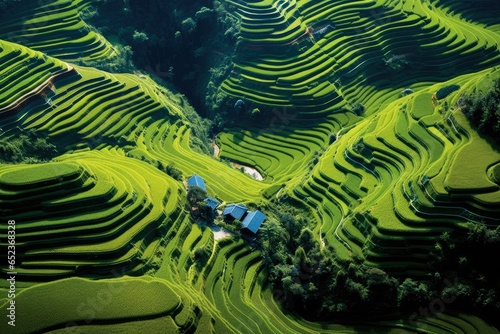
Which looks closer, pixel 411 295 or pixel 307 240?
pixel 411 295

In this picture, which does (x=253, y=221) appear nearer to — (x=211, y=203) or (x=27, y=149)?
(x=211, y=203)

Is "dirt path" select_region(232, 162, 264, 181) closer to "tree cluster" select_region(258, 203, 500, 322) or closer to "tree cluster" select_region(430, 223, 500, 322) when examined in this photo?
"tree cluster" select_region(258, 203, 500, 322)


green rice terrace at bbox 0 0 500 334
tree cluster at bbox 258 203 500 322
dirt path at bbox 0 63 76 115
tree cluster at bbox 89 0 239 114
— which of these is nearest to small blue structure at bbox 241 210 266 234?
green rice terrace at bbox 0 0 500 334

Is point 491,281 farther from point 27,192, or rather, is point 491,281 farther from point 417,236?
point 27,192

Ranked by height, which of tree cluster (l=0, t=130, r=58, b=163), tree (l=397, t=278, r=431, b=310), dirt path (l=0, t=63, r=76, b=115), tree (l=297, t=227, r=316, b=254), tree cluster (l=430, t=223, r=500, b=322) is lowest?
tree cluster (l=0, t=130, r=58, b=163)

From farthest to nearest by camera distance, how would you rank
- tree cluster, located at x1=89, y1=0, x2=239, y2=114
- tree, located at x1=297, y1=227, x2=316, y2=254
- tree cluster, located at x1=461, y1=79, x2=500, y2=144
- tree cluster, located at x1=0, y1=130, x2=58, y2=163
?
tree cluster, located at x1=89, y1=0, x2=239, y2=114 → tree cluster, located at x1=0, y1=130, x2=58, y2=163 → tree cluster, located at x1=461, y1=79, x2=500, y2=144 → tree, located at x1=297, y1=227, x2=316, y2=254

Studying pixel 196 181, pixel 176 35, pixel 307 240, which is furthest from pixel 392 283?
pixel 176 35
